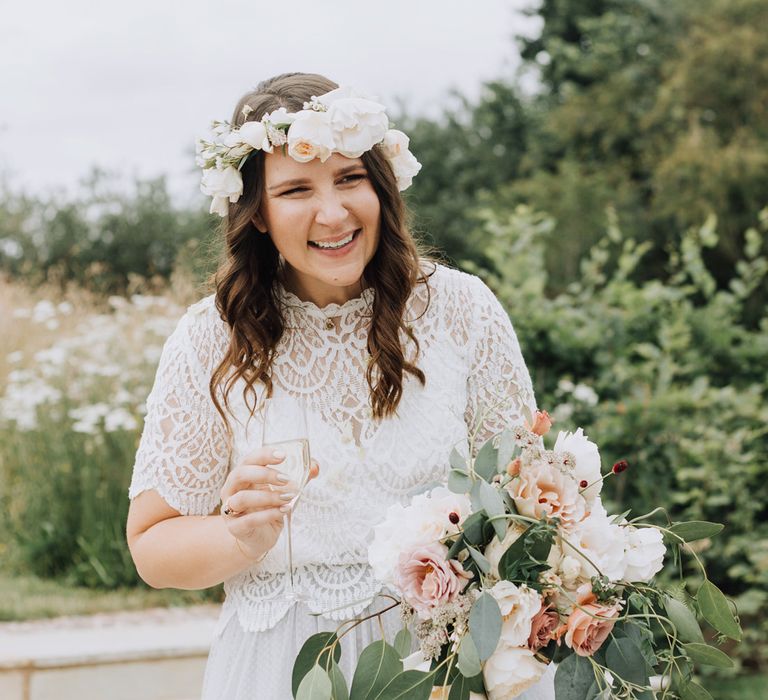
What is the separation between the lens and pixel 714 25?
64.3 feet

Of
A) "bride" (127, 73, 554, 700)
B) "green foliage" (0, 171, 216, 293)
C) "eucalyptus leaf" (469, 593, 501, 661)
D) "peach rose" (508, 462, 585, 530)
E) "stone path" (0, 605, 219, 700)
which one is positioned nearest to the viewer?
"eucalyptus leaf" (469, 593, 501, 661)

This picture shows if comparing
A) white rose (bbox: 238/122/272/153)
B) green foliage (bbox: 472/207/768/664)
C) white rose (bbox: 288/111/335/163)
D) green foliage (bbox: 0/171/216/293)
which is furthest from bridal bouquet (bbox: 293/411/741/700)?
green foliage (bbox: 0/171/216/293)

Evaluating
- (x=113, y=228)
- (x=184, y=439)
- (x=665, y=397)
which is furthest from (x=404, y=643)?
(x=113, y=228)

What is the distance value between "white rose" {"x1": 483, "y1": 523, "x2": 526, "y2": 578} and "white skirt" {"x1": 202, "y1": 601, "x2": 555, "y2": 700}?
1.95 feet

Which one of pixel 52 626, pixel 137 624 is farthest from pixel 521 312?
pixel 52 626

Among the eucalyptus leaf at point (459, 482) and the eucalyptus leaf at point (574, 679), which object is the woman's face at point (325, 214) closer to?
the eucalyptus leaf at point (459, 482)

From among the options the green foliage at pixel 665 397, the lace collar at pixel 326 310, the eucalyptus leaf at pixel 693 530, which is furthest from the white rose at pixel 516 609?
the green foliage at pixel 665 397

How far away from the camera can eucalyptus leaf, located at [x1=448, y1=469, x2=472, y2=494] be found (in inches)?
59.7

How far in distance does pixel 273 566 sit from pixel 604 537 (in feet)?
2.69

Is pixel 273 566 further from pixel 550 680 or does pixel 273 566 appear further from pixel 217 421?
pixel 550 680

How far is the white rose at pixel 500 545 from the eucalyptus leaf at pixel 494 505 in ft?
0.06

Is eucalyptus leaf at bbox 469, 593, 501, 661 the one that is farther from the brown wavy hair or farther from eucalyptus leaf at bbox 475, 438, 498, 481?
the brown wavy hair

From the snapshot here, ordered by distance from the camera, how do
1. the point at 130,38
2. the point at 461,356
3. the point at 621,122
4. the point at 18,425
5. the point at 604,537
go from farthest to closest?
the point at 621,122, the point at 130,38, the point at 18,425, the point at 461,356, the point at 604,537

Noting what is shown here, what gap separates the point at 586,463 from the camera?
61.2 inches
